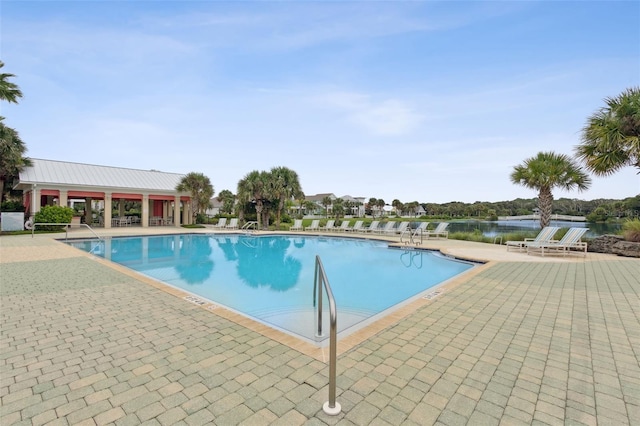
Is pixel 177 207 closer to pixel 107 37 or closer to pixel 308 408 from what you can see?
pixel 107 37

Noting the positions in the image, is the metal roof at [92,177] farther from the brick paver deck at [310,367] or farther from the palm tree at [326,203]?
the palm tree at [326,203]

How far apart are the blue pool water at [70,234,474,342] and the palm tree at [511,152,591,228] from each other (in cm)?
705

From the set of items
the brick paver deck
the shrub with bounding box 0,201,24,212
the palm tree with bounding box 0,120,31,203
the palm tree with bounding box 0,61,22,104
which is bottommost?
the brick paver deck

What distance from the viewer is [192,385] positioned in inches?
97.9

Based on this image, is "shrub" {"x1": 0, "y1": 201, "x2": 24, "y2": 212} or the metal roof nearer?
the metal roof

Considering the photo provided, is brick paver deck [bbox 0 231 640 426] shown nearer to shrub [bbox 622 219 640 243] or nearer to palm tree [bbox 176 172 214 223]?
shrub [bbox 622 219 640 243]

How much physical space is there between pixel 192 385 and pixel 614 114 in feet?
48.7

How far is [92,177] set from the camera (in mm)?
23500

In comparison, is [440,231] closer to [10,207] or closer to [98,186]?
[98,186]

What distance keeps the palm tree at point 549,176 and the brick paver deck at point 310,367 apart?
11863mm

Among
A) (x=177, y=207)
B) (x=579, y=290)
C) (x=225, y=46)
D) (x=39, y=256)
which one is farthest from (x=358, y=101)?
(x=177, y=207)

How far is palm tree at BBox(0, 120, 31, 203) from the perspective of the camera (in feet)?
61.8

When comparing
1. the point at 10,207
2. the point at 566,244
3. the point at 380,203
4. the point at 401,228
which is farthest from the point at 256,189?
the point at 380,203

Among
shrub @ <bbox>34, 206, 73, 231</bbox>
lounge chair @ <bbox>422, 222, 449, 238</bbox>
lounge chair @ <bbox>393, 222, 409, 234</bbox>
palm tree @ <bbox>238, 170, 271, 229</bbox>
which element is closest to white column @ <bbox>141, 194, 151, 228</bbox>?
shrub @ <bbox>34, 206, 73, 231</bbox>
